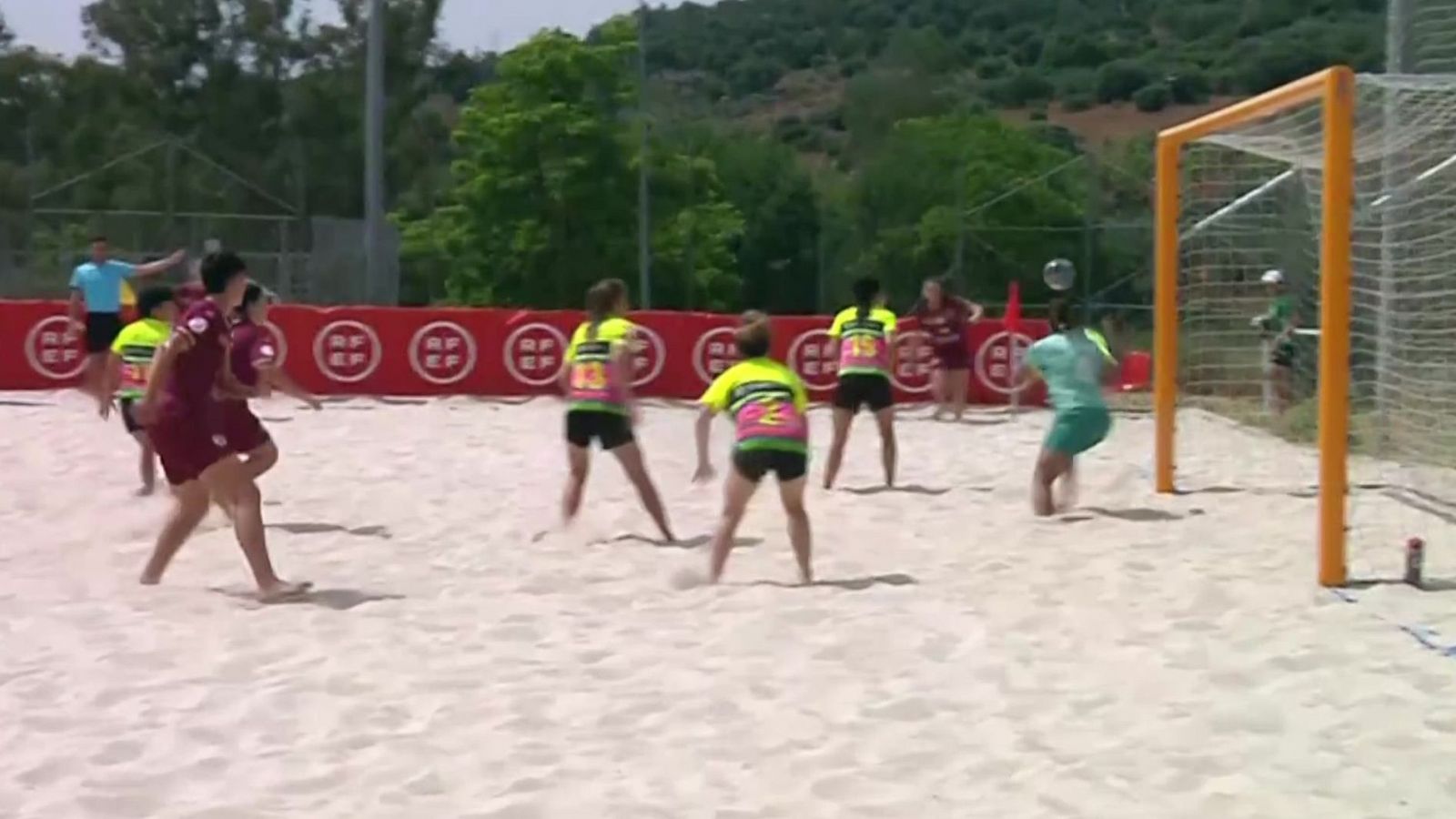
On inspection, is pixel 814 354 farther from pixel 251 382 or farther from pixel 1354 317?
pixel 251 382

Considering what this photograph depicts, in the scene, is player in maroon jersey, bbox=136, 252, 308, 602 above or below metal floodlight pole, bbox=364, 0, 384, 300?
below

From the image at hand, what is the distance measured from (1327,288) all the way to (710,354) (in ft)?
38.4

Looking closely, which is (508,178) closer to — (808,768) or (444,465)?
(444,465)

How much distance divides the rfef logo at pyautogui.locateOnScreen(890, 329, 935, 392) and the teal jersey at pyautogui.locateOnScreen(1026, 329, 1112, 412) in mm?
8497

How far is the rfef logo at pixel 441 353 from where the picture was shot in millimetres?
19703

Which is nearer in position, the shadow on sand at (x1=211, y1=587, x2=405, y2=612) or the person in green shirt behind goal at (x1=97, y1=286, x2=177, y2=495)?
the shadow on sand at (x1=211, y1=587, x2=405, y2=612)

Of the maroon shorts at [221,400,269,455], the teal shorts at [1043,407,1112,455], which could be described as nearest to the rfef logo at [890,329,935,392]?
the teal shorts at [1043,407,1112,455]

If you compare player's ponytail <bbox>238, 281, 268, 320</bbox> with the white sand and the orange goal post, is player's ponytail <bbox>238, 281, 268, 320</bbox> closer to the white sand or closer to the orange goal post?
the white sand

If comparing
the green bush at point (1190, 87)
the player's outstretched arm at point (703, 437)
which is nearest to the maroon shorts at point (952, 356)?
the player's outstretched arm at point (703, 437)

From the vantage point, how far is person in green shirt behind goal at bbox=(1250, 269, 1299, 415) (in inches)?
651

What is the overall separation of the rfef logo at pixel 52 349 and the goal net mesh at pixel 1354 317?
10622 mm

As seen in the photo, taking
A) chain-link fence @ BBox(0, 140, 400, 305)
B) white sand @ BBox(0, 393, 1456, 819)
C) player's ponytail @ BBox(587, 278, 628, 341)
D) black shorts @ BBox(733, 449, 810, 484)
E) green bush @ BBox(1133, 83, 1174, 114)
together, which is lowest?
white sand @ BBox(0, 393, 1456, 819)

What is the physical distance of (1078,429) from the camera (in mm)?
10867

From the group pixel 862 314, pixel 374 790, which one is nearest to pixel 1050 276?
pixel 862 314
